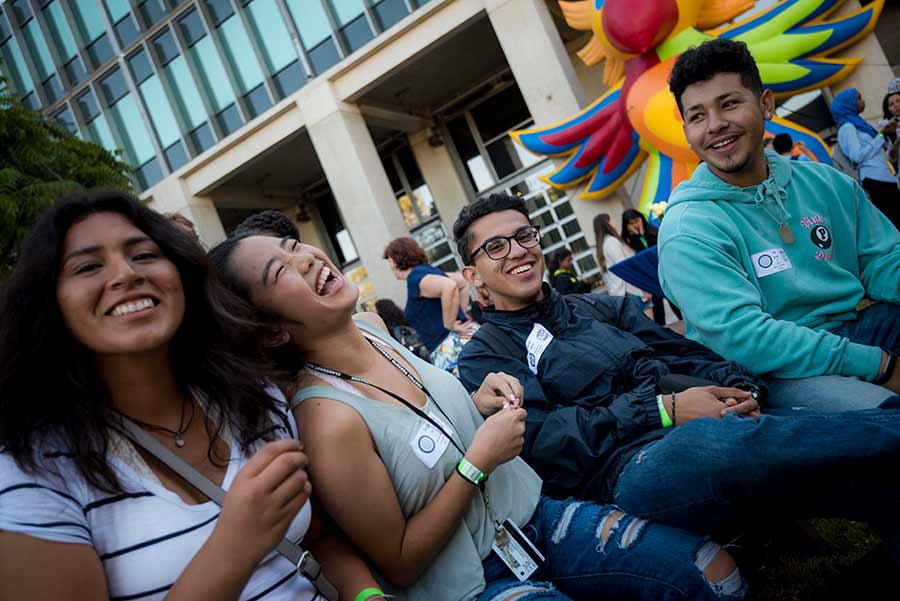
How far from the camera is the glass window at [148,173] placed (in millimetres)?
13969

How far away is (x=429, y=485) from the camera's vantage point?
1.60 meters

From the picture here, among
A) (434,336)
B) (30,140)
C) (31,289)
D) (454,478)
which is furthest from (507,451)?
(30,140)

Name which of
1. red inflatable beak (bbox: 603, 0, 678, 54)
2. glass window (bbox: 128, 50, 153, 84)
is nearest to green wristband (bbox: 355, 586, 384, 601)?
red inflatable beak (bbox: 603, 0, 678, 54)

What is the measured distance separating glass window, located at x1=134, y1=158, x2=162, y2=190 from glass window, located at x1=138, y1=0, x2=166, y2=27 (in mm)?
3301

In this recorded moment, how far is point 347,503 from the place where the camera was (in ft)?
4.75

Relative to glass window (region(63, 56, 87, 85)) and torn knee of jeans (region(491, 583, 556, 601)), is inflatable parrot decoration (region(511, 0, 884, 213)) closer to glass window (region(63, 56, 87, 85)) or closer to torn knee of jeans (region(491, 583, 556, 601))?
torn knee of jeans (region(491, 583, 556, 601))

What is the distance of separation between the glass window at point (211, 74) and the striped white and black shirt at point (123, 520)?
526 inches

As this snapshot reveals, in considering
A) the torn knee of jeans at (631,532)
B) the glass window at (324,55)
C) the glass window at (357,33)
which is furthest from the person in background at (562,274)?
the glass window at (324,55)

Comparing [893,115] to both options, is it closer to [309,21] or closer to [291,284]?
[291,284]

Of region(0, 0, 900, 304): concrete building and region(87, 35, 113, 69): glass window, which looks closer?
region(0, 0, 900, 304): concrete building

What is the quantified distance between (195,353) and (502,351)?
43.6 inches

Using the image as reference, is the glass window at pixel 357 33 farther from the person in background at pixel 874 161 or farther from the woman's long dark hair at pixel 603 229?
the person in background at pixel 874 161

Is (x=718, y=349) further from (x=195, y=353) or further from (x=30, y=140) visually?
(x=30, y=140)

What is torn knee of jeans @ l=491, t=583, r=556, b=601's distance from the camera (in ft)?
4.85
